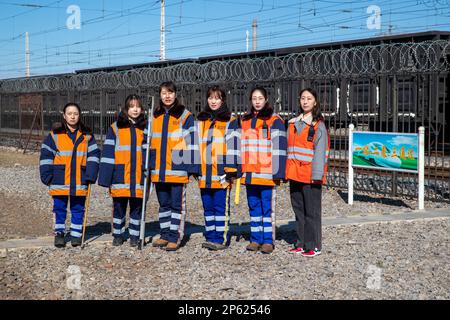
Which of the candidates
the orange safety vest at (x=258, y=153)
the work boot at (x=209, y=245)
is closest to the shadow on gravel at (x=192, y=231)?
the work boot at (x=209, y=245)

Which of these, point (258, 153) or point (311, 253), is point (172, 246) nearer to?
point (258, 153)

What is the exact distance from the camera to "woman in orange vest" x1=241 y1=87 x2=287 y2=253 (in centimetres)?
706

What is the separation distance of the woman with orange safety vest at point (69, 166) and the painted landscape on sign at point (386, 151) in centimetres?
524

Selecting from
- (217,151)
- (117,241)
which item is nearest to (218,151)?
(217,151)

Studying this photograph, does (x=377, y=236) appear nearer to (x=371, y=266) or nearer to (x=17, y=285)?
(x=371, y=266)

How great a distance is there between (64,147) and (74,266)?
1404mm

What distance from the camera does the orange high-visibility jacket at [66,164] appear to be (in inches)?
286

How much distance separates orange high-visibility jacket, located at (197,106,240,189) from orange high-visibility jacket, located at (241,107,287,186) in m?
0.11

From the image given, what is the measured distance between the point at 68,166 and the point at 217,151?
5.34 ft

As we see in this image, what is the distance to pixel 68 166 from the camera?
288 inches

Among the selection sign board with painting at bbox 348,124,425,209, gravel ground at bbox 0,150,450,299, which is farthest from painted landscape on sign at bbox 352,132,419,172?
gravel ground at bbox 0,150,450,299

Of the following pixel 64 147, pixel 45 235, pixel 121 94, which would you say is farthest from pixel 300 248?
pixel 121 94

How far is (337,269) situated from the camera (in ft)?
21.2
